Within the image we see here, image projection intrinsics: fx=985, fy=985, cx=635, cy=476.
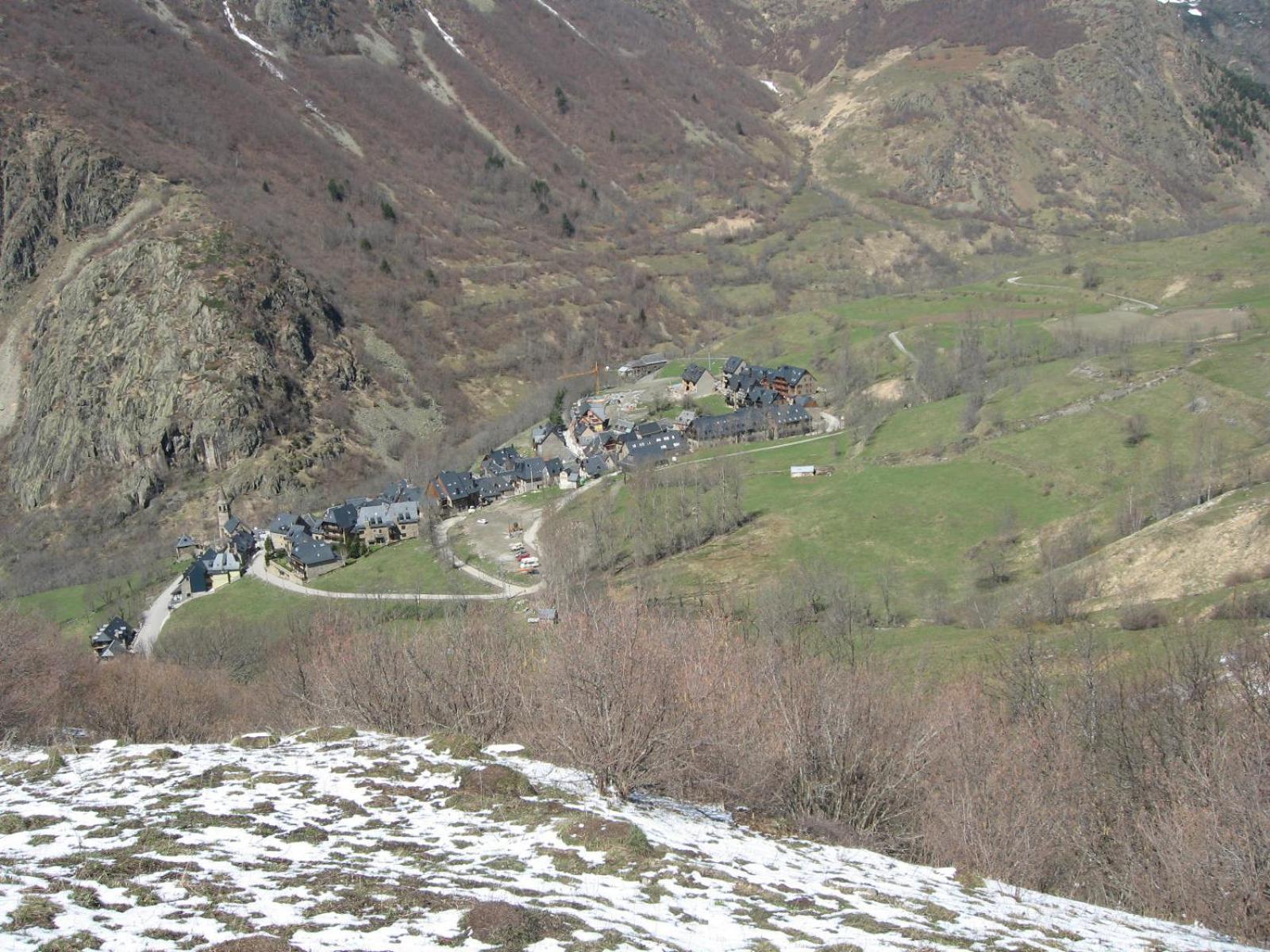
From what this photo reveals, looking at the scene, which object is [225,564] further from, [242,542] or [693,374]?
[693,374]

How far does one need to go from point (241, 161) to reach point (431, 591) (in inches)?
4628

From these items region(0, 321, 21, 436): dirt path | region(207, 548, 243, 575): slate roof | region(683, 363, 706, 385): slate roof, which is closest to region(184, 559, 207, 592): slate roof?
region(207, 548, 243, 575): slate roof

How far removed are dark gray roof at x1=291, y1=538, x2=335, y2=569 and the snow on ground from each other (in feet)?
243

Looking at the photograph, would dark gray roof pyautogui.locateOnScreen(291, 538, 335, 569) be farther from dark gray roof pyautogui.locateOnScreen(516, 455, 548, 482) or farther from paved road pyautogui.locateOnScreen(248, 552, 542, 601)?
dark gray roof pyautogui.locateOnScreen(516, 455, 548, 482)

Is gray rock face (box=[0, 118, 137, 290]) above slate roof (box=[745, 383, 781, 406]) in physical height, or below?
above

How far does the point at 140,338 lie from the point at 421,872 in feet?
421

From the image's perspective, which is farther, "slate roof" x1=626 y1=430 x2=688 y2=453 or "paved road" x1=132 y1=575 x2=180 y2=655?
"slate roof" x1=626 y1=430 x2=688 y2=453

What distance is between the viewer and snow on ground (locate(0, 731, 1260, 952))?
13914mm

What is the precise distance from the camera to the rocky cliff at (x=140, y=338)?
121 meters

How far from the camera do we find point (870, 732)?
90.4 feet

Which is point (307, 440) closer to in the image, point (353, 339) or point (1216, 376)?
point (353, 339)

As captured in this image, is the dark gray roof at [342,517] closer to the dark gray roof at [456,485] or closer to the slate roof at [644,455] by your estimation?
the dark gray roof at [456,485]

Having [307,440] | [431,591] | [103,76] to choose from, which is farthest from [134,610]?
[103,76]

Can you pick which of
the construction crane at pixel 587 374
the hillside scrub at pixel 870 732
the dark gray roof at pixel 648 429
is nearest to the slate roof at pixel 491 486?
the dark gray roof at pixel 648 429
